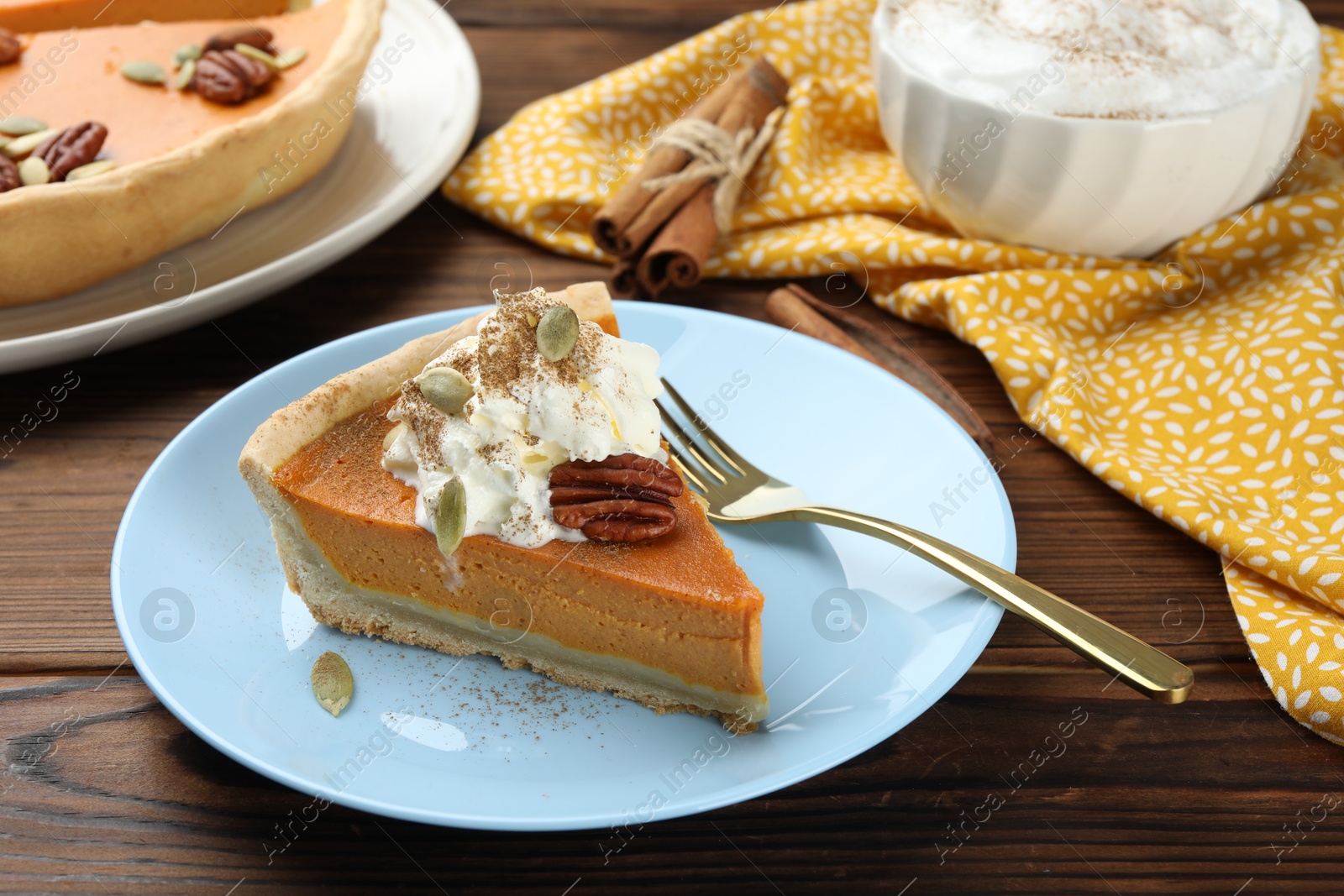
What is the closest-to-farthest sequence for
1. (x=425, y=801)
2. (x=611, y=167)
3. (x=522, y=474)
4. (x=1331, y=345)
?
1. (x=425, y=801)
2. (x=522, y=474)
3. (x=1331, y=345)
4. (x=611, y=167)

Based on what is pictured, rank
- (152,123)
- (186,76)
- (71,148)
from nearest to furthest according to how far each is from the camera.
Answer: (71,148)
(152,123)
(186,76)

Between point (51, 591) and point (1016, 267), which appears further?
point (1016, 267)

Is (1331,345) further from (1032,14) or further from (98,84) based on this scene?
(98,84)

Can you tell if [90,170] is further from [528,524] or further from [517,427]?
[528,524]

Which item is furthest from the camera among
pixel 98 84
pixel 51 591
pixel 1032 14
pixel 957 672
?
pixel 98 84

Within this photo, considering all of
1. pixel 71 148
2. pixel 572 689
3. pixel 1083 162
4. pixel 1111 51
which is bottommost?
pixel 572 689

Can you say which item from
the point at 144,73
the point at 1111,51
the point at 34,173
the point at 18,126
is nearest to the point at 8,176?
the point at 34,173

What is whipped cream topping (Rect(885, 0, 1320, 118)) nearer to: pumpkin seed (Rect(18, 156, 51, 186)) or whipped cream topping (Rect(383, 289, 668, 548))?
whipped cream topping (Rect(383, 289, 668, 548))

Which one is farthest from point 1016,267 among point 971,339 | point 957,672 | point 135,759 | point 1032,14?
point 135,759
